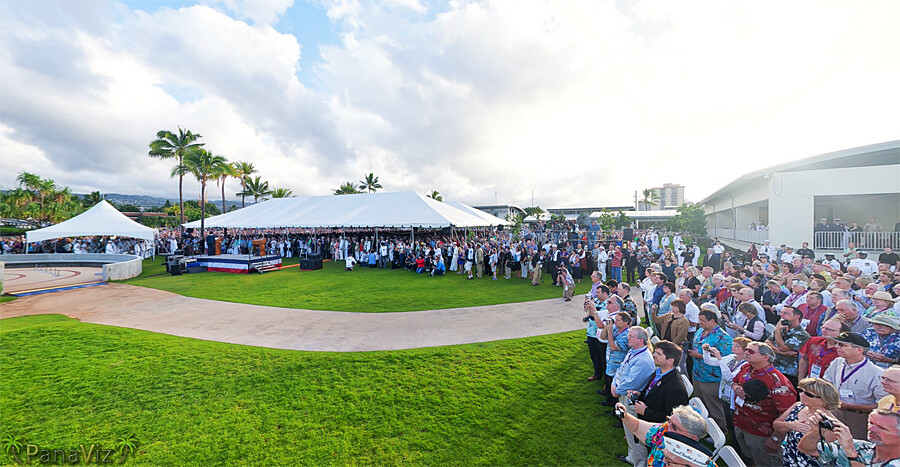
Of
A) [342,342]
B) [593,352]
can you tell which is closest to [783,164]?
[593,352]

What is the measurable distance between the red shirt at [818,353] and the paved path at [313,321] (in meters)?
4.49

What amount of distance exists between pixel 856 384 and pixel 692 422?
94.4 inches

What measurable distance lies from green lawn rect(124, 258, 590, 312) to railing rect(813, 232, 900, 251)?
36.5ft

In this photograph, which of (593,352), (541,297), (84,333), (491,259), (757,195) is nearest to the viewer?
(593,352)

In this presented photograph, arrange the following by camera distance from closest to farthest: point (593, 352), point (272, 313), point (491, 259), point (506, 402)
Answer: point (506, 402) → point (593, 352) → point (272, 313) → point (491, 259)

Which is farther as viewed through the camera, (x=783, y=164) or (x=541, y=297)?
(x=783, y=164)

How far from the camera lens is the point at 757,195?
1903cm

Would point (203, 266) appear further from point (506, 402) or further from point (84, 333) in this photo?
point (506, 402)

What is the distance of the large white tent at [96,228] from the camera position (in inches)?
834

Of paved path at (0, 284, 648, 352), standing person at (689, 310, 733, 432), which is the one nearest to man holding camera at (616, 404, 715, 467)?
standing person at (689, 310, 733, 432)

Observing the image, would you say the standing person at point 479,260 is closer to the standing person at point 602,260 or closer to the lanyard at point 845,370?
the standing person at point 602,260

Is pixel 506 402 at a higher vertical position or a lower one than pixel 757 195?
lower

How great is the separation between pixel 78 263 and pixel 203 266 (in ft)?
34.1

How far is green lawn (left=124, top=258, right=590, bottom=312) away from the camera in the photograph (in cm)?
1115
